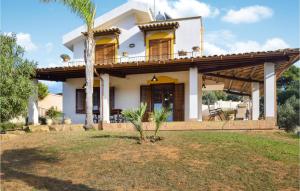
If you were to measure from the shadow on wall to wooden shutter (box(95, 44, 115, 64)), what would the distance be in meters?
10.8

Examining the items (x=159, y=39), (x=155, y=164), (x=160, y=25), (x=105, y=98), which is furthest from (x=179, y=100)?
(x=155, y=164)

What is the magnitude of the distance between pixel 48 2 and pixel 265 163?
1078 centimetres

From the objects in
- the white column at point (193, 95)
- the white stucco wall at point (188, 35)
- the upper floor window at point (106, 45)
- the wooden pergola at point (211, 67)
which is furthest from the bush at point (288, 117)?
the upper floor window at point (106, 45)

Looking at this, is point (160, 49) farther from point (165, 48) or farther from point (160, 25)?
point (160, 25)

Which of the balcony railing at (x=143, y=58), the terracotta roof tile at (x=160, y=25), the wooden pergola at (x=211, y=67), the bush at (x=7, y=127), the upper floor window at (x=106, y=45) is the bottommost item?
the bush at (x=7, y=127)

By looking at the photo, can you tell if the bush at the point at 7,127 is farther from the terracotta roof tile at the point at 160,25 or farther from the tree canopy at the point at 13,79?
the terracotta roof tile at the point at 160,25

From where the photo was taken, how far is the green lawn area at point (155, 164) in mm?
8672

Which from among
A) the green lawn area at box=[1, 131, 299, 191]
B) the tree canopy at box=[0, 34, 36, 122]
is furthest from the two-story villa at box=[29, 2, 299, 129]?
the green lawn area at box=[1, 131, 299, 191]

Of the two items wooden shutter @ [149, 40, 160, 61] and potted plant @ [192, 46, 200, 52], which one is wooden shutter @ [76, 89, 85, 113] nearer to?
wooden shutter @ [149, 40, 160, 61]

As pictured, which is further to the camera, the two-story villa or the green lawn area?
the two-story villa

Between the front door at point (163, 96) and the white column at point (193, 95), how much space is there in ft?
10.3

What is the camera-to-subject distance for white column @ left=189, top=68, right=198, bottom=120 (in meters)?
17.5

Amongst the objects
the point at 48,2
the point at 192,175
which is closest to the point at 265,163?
the point at 192,175

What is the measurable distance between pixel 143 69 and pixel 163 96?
2407 mm
